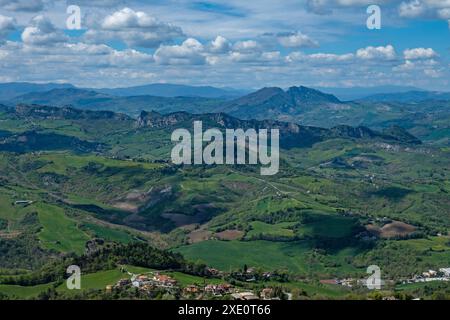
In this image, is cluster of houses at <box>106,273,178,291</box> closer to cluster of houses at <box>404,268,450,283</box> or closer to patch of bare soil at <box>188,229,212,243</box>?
cluster of houses at <box>404,268,450,283</box>

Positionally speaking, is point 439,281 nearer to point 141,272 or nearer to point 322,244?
point 322,244

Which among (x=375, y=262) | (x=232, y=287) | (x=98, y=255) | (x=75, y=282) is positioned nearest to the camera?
(x=232, y=287)

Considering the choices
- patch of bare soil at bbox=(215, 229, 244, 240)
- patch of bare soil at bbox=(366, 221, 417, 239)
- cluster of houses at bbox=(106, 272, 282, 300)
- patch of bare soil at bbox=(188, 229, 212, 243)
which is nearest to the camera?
cluster of houses at bbox=(106, 272, 282, 300)

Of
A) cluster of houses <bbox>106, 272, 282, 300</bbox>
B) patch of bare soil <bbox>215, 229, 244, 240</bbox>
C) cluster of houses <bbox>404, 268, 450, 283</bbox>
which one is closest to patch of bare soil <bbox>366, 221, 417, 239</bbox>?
cluster of houses <bbox>404, 268, 450, 283</bbox>

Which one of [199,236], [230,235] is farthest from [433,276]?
[199,236]

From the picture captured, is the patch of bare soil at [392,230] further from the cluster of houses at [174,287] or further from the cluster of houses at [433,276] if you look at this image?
the cluster of houses at [174,287]

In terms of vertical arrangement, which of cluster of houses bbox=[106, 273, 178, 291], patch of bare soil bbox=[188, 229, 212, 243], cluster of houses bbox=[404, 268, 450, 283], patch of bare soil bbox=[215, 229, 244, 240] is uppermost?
cluster of houses bbox=[106, 273, 178, 291]

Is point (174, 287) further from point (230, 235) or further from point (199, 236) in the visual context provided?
point (199, 236)

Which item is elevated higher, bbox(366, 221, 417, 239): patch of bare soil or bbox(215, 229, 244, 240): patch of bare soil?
bbox(366, 221, 417, 239): patch of bare soil

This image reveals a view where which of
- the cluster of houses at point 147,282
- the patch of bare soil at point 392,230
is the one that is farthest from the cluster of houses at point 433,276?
the cluster of houses at point 147,282

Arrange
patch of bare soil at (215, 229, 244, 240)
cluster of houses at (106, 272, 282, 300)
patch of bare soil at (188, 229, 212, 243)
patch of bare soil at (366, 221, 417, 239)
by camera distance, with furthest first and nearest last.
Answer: patch of bare soil at (188, 229, 212, 243)
patch of bare soil at (215, 229, 244, 240)
patch of bare soil at (366, 221, 417, 239)
cluster of houses at (106, 272, 282, 300)
